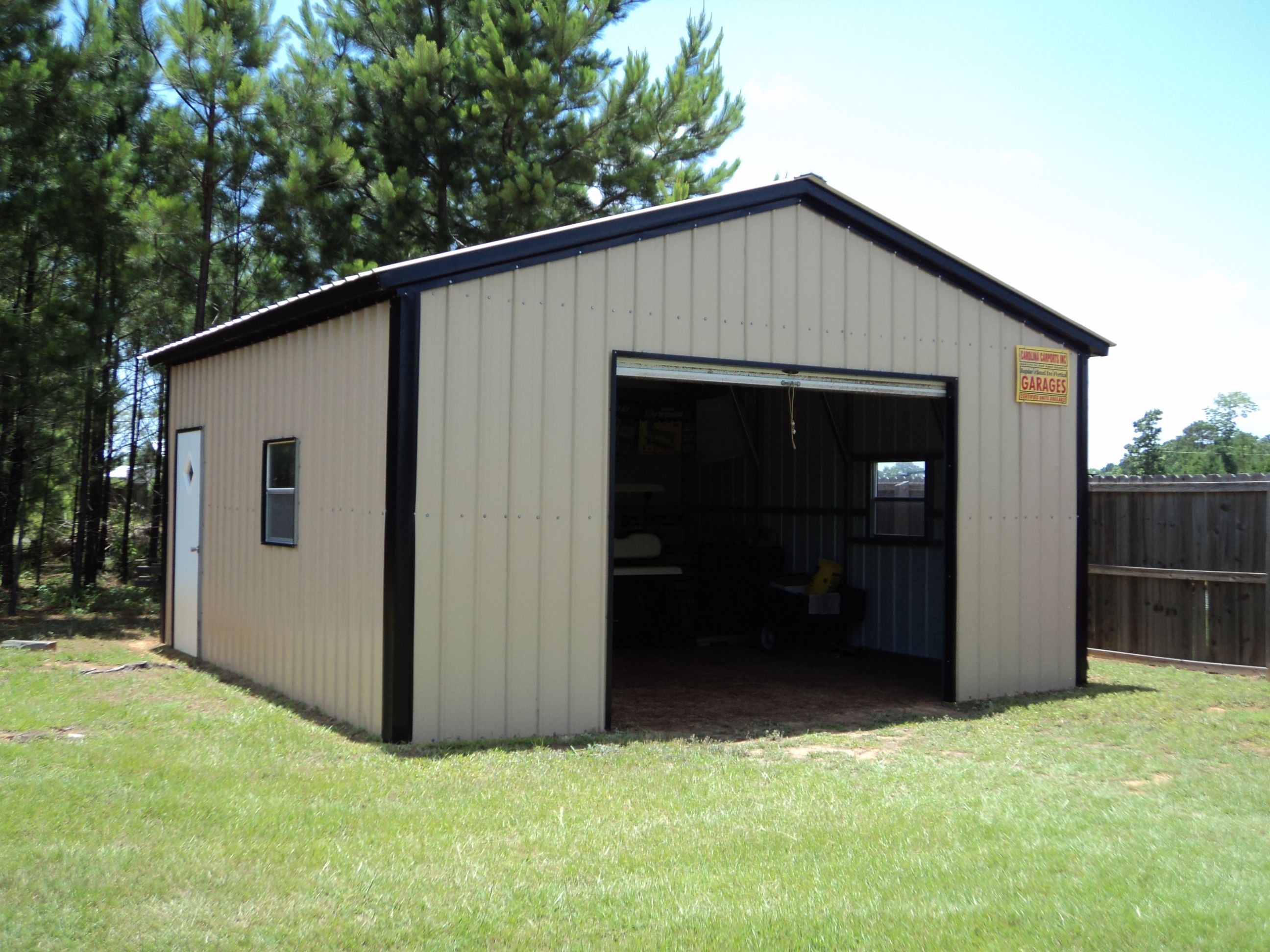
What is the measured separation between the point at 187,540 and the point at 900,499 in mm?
7312

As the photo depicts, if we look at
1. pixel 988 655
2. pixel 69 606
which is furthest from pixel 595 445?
pixel 69 606

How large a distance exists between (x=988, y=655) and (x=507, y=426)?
460 cm

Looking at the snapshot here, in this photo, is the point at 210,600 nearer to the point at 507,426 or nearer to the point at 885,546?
the point at 507,426

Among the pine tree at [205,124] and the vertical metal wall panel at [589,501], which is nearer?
the vertical metal wall panel at [589,501]

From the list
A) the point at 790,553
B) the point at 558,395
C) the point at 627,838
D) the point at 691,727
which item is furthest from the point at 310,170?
the point at 627,838

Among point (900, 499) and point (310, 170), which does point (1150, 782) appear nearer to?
point (900, 499)

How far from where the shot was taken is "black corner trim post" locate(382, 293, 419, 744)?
6.97m

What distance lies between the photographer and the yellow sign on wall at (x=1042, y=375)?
383 inches

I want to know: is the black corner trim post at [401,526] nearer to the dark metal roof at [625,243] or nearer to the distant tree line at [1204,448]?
the dark metal roof at [625,243]

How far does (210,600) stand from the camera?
10789mm

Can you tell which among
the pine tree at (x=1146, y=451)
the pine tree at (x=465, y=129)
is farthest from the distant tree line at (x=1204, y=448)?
the pine tree at (x=465, y=129)

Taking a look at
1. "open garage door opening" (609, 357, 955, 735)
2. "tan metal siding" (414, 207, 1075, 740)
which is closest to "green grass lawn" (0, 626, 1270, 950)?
"tan metal siding" (414, 207, 1075, 740)

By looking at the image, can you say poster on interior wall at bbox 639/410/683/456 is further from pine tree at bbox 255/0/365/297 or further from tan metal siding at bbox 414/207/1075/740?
tan metal siding at bbox 414/207/1075/740

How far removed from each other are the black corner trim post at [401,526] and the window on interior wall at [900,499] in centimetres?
635
